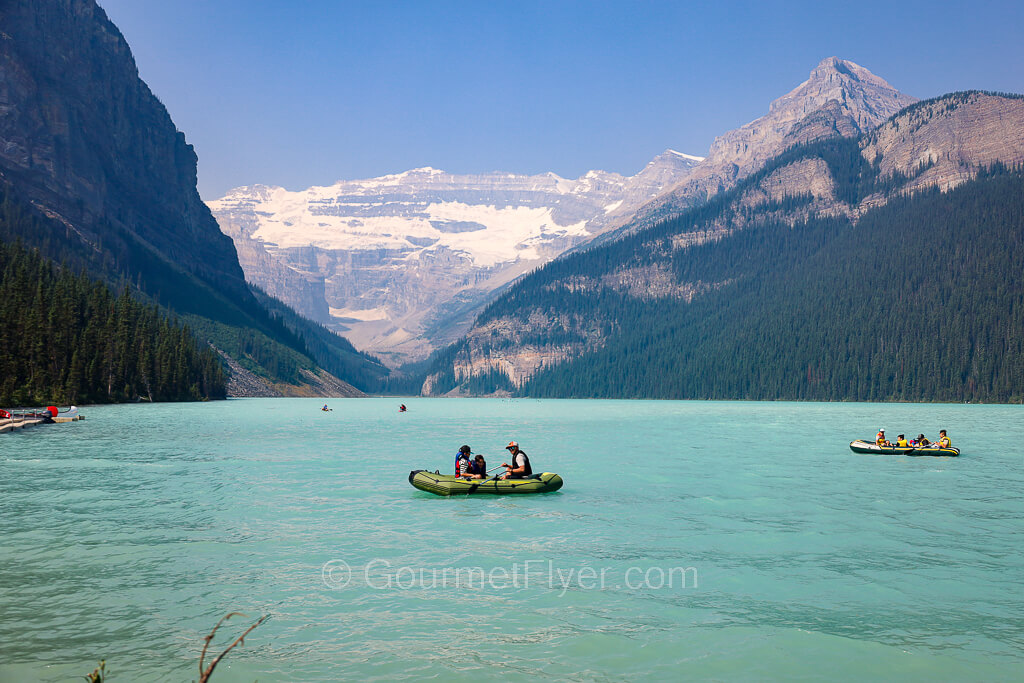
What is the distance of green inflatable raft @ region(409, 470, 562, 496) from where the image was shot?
45.5m

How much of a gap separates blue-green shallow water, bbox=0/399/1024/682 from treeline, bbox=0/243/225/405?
255 ft

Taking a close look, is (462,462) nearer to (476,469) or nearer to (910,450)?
(476,469)

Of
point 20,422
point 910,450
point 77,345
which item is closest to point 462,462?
point 910,450

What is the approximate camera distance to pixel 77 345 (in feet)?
456

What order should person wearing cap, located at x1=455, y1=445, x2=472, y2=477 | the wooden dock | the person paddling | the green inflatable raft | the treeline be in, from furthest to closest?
the treeline → the wooden dock → person wearing cap, located at x1=455, y1=445, x2=472, y2=477 → the person paddling → the green inflatable raft

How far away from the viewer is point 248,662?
1959cm

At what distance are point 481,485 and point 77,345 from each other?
12275 cm

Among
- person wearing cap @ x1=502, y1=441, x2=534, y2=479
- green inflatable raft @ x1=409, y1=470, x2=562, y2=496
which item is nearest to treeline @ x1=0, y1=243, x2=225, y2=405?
green inflatable raft @ x1=409, y1=470, x2=562, y2=496

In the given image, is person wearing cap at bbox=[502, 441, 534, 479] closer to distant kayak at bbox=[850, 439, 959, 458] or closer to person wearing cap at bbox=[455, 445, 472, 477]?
person wearing cap at bbox=[455, 445, 472, 477]

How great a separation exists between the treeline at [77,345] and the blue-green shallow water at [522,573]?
255 ft

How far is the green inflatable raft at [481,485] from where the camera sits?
45531 mm

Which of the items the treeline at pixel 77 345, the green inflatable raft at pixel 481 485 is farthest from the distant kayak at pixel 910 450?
the treeline at pixel 77 345

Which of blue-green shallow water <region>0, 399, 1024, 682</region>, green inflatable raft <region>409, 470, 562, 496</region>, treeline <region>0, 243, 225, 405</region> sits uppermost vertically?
treeline <region>0, 243, 225, 405</region>

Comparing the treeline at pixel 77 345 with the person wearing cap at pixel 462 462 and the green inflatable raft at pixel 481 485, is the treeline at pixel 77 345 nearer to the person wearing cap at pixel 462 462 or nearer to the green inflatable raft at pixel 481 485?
the green inflatable raft at pixel 481 485
